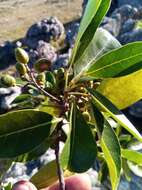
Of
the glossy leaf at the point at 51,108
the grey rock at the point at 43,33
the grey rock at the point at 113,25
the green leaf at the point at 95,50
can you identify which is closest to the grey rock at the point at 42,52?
the grey rock at the point at 43,33

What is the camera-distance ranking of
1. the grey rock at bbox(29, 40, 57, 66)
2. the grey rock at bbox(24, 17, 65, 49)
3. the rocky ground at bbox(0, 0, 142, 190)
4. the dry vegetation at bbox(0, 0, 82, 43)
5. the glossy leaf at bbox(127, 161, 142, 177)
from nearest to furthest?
1. the glossy leaf at bbox(127, 161, 142, 177)
2. the rocky ground at bbox(0, 0, 142, 190)
3. the grey rock at bbox(29, 40, 57, 66)
4. the grey rock at bbox(24, 17, 65, 49)
5. the dry vegetation at bbox(0, 0, 82, 43)

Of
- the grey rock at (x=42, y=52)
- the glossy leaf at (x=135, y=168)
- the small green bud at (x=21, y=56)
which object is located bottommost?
A: the glossy leaf at (x=135, y=168)

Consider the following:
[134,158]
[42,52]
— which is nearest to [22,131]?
[134,158]

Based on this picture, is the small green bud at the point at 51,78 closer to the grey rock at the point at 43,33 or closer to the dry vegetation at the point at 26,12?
the grey rock at the point at 43,33

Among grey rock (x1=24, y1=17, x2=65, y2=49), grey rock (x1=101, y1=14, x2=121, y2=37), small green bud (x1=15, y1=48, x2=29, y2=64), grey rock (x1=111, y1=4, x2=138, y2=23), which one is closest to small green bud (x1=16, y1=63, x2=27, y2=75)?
small green bud (x1=15, y1=48, x2=29, y2=64)

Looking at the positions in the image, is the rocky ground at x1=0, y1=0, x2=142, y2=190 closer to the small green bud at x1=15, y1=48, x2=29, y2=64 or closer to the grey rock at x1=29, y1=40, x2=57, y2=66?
the grey rock at x1=29, y1=40, x2=57, y2=66
